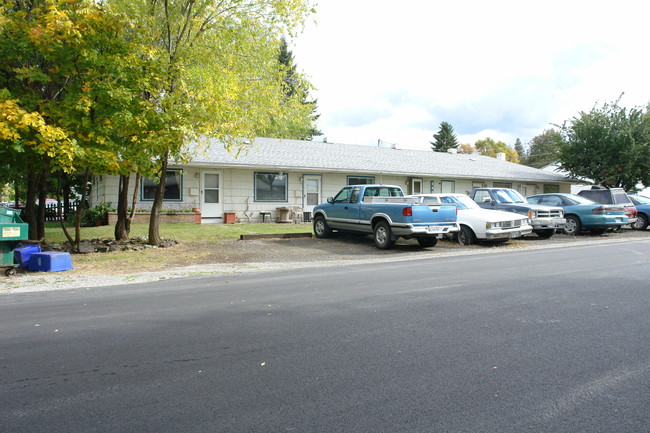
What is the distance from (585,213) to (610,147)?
38.8 feet

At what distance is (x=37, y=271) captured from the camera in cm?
974

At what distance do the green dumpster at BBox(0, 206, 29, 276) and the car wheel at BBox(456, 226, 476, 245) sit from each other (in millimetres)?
12164

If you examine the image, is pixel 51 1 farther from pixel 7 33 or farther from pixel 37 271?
pixel 37 271

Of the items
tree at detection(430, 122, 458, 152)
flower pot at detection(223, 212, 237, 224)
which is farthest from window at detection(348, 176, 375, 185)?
tree at detection(430, 122, 458, 152)

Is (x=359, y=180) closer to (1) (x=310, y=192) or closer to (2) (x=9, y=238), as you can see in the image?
(1) (x=310, y=192)

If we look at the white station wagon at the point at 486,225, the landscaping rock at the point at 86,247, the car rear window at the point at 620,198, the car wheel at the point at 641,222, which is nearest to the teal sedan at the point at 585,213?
the car rear window at the point at 620,198

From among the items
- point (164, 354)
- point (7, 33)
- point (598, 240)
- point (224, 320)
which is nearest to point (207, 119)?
point (7, 33)

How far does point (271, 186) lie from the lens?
75.7 ft

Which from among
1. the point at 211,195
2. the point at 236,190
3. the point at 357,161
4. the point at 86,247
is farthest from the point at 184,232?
the point at 357,161

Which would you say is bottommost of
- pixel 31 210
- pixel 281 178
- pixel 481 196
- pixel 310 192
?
pixel 31 210

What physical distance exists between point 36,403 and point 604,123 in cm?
3149

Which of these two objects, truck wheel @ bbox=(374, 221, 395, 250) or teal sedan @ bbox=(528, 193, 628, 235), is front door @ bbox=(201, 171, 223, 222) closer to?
truck wheel @ bbox=(374, 221, 395, 250)

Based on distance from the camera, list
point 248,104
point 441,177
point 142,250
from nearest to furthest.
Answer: point 142,250
point 248,104
point 441,177

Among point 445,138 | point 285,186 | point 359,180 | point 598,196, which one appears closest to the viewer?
point 598,196
